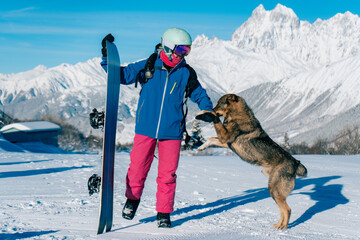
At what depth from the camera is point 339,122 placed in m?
179

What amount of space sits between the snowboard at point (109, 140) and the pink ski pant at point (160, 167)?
38 centimetres

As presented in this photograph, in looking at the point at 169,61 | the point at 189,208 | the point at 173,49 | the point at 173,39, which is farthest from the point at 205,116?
the point at 189,208

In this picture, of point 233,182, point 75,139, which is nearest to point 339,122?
point 75,139

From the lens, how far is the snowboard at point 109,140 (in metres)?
4.45

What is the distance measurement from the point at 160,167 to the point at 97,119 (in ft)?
3.24

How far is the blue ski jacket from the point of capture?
191 inches

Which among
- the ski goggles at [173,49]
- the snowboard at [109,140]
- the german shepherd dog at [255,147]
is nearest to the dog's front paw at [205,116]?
the german shepherd dog at [255,147]

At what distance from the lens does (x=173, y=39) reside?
5.00 m

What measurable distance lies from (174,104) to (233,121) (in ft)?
4.39

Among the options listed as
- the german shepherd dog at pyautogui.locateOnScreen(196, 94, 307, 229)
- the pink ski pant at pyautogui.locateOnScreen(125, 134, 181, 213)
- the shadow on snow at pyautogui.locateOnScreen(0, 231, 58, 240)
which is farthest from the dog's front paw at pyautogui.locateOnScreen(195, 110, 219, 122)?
the shadow on snow at pyautogui.locateOnScreen(0, 231, 58, 240)

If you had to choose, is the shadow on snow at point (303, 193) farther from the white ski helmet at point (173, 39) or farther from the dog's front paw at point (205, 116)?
the white ski helmet at point (173, 39)

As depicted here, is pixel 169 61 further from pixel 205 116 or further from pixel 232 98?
pixel 232 98

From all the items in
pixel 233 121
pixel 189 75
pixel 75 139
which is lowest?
pixel 75 139

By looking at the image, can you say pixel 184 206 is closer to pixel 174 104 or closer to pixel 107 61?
pixel 174 104
